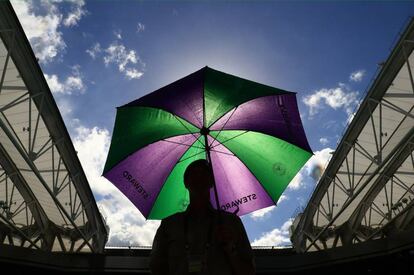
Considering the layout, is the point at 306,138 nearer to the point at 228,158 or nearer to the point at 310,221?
the point at 228,158

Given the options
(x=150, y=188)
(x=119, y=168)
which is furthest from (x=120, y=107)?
(x=150, y=188)

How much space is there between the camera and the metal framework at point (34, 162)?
1177 centimetres

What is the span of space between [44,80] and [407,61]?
12.8 m

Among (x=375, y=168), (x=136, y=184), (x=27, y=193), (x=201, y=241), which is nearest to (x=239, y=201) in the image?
(x=136, y=184)

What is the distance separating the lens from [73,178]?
18.8m

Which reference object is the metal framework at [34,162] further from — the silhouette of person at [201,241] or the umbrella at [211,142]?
the silhouette of person at [201,241]

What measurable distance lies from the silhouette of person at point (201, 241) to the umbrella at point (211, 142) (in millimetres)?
2981

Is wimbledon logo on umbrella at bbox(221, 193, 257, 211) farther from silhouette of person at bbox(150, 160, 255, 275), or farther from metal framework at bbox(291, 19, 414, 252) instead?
metal framework at bbox(291, 19, 414, 252)

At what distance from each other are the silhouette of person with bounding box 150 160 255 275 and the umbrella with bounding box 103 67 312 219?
9.78ft

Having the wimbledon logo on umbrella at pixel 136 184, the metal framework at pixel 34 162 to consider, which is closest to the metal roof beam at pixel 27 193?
the metal framework at pixel 34 162

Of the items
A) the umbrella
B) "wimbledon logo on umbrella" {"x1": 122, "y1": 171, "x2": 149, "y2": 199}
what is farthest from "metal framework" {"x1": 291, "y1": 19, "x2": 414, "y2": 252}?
"wimbledon logo on umbrella" {"x1": 122, "y1": 171, "x2": 149, "y2": 199}

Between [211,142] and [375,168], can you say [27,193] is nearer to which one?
[211,142]

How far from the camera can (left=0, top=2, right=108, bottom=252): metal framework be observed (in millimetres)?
11766

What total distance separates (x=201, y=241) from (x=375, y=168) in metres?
19.0
